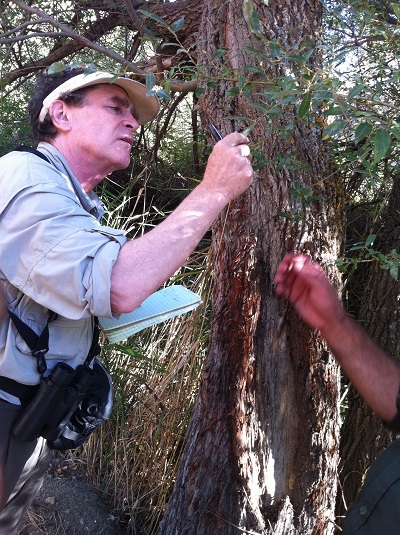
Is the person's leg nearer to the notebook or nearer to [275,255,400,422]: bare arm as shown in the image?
the notebook

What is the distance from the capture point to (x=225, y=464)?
284cm

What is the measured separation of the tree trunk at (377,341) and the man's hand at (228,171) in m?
1.78

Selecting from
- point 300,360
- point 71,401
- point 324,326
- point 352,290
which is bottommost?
point 71,401

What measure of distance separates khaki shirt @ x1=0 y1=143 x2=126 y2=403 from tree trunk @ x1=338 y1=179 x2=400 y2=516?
2029mm

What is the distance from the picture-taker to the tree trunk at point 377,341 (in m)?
3.51

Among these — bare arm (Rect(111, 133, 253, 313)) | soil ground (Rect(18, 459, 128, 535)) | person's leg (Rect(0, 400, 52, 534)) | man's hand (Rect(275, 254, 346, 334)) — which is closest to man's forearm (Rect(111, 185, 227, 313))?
bare arm (Rect(111, 133, 253, 313))

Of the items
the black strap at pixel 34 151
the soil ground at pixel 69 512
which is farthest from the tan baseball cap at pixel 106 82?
the soil ground at pixel 69 512

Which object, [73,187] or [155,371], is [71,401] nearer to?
[73,187]

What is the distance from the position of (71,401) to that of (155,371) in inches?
70.6

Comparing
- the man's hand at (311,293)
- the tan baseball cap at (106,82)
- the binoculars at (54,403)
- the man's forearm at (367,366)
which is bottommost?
the binoculars at (54,403)

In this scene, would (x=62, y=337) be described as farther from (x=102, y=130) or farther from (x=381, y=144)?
(x=381, y=144)

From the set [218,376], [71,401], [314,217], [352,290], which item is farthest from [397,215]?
[71,401]

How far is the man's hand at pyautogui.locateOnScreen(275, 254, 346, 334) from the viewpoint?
1.78 meters

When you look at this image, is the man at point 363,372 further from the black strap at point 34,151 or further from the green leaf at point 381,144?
the black strap at point 34,151
